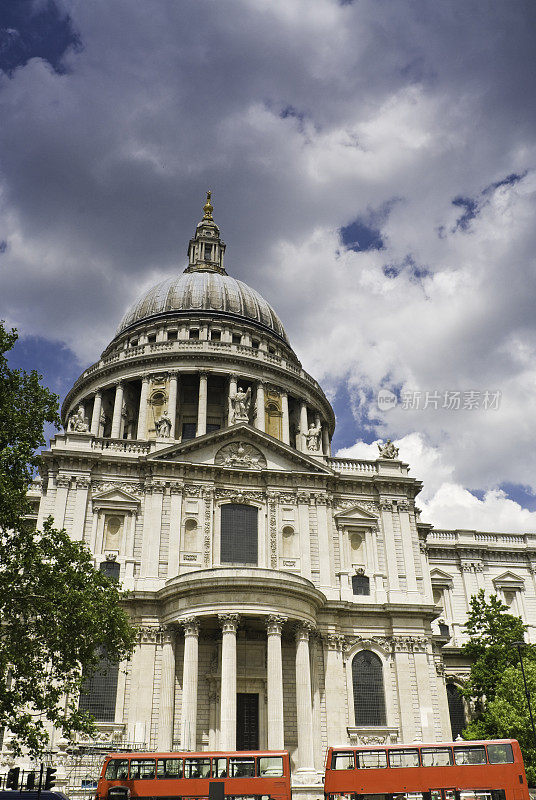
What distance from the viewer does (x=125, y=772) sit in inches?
1069

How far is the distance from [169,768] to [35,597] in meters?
8.98

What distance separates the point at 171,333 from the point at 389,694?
126ft

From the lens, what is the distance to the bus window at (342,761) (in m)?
28.5

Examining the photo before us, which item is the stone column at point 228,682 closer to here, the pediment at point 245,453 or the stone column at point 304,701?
the stone column at point 304,701

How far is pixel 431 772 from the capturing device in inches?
1091

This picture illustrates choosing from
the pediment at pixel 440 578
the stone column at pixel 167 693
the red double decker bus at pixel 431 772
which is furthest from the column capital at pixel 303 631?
the pediment at pixel 440 578

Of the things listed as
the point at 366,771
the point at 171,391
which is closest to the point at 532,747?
the point at 366,771

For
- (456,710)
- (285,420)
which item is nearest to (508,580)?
(456,710)

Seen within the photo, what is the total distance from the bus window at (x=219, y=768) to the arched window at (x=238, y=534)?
15199mm

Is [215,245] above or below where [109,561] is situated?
above

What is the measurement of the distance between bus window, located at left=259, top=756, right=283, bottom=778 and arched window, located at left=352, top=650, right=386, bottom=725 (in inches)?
516

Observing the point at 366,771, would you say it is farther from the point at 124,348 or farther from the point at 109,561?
the point at 124,348

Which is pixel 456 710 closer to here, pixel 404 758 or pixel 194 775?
pixel 404 758

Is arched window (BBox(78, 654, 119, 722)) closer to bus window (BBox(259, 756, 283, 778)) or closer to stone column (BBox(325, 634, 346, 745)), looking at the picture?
stone column (BBox(325, 634, 346, 745))
